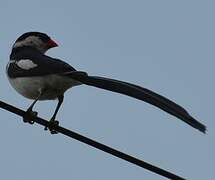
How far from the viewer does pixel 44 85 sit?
22.5ft

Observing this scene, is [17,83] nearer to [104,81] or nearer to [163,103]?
[104,81]

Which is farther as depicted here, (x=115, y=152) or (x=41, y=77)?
(x=41, y=77)

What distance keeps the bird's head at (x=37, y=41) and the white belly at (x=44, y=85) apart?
1.62 metres

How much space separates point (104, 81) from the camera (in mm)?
4555

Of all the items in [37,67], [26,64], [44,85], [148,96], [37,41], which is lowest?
[148,96]

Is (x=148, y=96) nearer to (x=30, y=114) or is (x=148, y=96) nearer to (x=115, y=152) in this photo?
(x=115, y=152)

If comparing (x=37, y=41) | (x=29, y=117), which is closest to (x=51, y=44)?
(x=37, y=41)

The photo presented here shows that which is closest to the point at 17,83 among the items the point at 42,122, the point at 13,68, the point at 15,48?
the point at 13,68

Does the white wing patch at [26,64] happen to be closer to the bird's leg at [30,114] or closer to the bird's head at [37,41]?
the bird's leg at [30,114]

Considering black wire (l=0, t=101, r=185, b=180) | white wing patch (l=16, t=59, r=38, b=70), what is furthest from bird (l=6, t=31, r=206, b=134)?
black wire (l=0, t=101, r=185, b=180)

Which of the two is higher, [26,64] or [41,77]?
[26,64]

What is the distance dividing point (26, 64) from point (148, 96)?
3640mm

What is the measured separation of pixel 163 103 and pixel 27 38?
18.1 ft

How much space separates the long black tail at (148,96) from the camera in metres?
3.43
